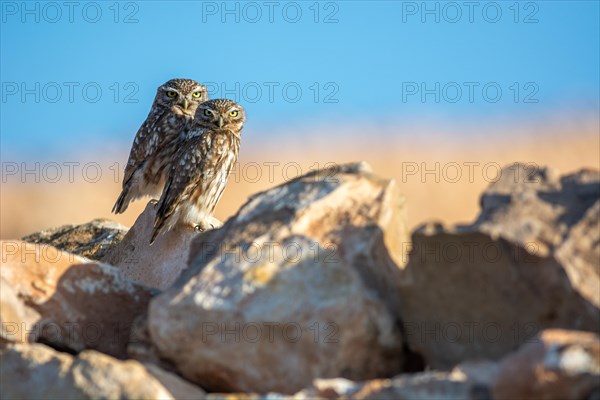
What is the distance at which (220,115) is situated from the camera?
404 inches

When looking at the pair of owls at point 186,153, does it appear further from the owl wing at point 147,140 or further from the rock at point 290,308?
the rock at point 290,308

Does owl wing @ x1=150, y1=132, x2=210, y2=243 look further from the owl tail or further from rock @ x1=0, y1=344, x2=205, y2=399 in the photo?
rock @ x1=0, y1=344, x2=205, y2=399

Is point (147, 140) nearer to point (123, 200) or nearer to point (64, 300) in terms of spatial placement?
point (123, 200)

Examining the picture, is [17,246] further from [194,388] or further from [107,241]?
[107,241]

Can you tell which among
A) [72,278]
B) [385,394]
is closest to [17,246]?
[72,278]

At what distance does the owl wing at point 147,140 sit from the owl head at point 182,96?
0.14m

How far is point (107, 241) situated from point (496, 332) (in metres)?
6.66

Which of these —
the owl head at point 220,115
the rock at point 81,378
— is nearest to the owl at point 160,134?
the owl head at point 220,115

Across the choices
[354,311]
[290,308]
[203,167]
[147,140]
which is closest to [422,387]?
[354,311]

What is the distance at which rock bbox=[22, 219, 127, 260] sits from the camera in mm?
10593

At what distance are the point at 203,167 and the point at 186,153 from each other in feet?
0.89

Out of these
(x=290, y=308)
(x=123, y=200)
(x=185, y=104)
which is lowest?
(x=123, y=200)

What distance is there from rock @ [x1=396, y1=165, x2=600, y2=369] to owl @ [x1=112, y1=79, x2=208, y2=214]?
667 cm

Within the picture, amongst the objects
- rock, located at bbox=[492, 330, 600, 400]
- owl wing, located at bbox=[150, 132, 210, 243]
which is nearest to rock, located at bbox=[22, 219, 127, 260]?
owl wing, located at bbox=[150, 132, 210, 243]
